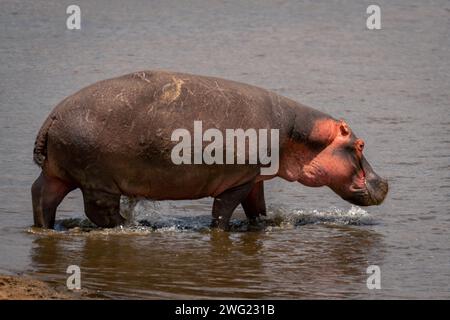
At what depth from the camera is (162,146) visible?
11297mm

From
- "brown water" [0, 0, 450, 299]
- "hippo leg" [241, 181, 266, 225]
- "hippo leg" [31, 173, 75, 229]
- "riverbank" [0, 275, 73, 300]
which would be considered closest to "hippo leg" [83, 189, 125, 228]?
"brown water" [0, 0, 450, 299]

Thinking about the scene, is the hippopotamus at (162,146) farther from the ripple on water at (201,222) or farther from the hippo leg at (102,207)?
the ripple on water at (201,222)

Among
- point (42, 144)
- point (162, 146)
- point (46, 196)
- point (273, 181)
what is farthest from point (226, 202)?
point (273, 181)

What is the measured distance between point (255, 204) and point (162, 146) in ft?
5.30

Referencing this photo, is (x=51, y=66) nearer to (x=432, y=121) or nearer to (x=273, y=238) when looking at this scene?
(x=432, y=121)

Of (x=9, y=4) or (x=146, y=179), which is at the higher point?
(x=9, y=4)

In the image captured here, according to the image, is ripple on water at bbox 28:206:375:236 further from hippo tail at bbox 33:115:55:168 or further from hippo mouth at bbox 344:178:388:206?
hippo tail at bbox 33:115:55:168

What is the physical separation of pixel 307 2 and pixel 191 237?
12712mm

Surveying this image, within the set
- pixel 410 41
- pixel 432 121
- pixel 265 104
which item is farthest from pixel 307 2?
pixel 265 104

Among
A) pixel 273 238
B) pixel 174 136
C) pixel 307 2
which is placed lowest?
pixel 273 238

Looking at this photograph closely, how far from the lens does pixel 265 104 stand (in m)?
12.0

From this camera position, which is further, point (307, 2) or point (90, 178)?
point (307, 2)

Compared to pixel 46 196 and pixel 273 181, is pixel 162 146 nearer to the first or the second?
pixel 46 196

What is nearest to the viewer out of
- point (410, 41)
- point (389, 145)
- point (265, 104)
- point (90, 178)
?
point (90, 178)
